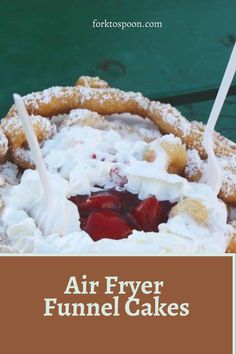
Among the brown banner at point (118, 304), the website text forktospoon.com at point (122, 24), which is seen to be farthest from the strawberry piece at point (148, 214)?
the website text forktospoon.com at point (122, 24)

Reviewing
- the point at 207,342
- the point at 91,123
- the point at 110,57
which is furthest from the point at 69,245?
the point at 110,57

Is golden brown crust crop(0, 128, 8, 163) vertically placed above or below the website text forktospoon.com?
below

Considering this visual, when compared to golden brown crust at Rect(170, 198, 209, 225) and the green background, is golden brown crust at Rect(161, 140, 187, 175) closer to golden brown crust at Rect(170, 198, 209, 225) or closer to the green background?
golden brown crust at Rect(170, 198, 209, 225)

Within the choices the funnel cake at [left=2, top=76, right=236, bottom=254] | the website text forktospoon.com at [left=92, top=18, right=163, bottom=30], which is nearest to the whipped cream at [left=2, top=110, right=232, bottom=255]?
the funnel cake at [left=2, top=76, right=236, bottom=254]

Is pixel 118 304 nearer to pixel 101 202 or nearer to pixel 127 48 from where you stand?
pixel 101 202

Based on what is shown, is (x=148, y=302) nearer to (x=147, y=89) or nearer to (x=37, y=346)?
(x=37, y=346)

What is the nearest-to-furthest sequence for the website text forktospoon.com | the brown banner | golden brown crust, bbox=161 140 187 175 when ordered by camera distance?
the brown banner → golden brown crust, bbox=161 140 187 175 → the website text forktospoon.com
